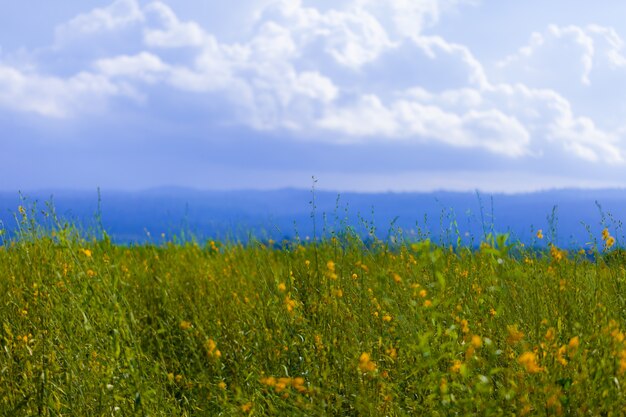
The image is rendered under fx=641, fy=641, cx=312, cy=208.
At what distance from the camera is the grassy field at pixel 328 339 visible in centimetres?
257

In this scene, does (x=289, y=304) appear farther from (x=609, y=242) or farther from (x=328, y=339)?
(x=609, y=242)

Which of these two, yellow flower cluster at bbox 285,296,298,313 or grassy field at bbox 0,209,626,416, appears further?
yellow flower cluster at bbox 285,296,298,313

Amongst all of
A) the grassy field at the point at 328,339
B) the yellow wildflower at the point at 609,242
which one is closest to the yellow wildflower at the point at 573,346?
the grassy field at the point at 328,339

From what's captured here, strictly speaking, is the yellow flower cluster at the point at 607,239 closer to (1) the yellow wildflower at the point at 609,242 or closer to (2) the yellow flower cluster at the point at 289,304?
(1) the yellow wildflower at the point at 609,242

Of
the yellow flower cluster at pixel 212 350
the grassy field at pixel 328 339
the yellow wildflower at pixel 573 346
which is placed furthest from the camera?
the yellow flower cluster at pixel 212 350

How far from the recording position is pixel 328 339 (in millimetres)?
3576

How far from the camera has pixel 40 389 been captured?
A: 3.21 metres

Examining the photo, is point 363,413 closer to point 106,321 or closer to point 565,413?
point 565,413

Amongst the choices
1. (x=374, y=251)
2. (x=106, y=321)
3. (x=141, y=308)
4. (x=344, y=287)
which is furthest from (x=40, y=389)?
(x=374, y=251)

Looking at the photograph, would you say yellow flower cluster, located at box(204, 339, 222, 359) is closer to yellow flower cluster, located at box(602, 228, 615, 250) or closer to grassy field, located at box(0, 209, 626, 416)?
grassy field, located at box(0, 209, 626, 416)

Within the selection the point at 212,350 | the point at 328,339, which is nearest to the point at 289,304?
the point at 328,339

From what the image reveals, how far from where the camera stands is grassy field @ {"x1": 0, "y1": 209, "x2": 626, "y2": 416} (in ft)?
8.45

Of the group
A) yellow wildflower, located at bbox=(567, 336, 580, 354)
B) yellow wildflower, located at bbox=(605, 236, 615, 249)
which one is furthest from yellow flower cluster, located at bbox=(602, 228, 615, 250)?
yellow wildflower, located at bbox=(567, 336, 580, 354)

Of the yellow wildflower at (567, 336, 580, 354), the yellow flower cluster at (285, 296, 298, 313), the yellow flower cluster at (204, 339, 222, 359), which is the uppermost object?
the yellow wildflower at (567, 336, 580, 354)
